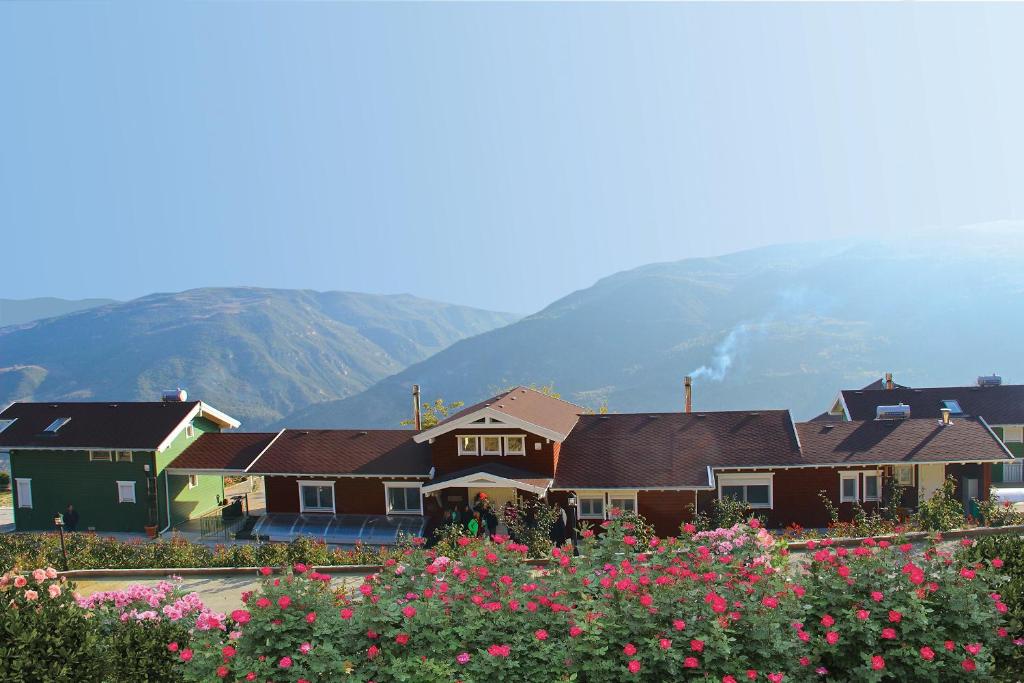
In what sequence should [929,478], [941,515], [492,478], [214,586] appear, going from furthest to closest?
[929,478] < [492,478] < [941,515] < [214,586]

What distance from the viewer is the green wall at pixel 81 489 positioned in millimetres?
31281

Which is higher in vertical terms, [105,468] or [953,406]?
[953,406]

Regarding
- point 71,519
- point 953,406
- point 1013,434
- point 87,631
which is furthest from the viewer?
point 1013,434

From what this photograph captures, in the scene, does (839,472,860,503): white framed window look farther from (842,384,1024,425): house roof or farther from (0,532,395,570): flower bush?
(0,532,395,570): flower bush

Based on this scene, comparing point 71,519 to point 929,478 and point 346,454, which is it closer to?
point 346,454

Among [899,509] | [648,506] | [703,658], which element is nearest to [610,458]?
[648,506]

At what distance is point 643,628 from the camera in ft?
27.8

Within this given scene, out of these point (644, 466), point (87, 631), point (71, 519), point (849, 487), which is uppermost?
point (87, 631)

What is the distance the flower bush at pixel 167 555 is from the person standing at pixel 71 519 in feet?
27.9

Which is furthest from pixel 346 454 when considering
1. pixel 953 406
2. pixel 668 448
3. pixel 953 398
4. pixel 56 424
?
pixel 953 398

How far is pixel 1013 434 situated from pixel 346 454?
103ft

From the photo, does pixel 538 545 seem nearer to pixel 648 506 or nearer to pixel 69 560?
pixel 648 506

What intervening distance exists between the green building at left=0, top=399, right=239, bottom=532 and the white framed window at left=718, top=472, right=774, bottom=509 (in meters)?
22.4

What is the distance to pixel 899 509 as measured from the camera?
25.4 meters
